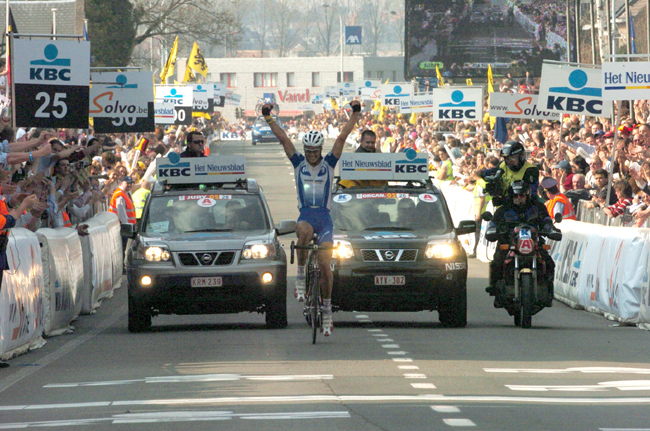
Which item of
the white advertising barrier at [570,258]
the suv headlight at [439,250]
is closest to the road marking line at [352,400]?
the suv headlight at [439,250]

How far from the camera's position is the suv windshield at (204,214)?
15258mm

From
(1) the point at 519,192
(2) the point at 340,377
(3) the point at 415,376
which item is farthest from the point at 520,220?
(2) the point at 340,377

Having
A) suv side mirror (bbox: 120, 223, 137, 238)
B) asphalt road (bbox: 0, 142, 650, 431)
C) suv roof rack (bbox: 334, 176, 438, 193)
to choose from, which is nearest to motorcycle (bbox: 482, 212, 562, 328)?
asphalt road (bbox: 0, 142, 650, 431)

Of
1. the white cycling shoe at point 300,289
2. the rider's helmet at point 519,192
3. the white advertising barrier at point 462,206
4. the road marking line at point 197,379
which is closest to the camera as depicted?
the road marking line at point 197,379

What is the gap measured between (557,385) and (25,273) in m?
6.00

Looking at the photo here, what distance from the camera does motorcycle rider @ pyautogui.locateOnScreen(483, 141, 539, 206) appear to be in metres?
15.1

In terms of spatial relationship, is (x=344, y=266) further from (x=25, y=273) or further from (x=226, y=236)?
(x=25, y=273)

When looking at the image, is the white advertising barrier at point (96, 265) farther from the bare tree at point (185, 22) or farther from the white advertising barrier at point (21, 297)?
the bare tree at point (185, 22)

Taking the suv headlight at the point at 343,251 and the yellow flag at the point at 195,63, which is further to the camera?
the yellow flag at the point at 195,63

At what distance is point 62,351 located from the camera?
43.4 feet

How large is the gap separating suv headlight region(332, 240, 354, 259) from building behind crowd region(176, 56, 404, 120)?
440ft

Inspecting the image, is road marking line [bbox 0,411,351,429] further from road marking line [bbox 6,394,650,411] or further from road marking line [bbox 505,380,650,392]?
road marking line [bbox 505,380,650,392]

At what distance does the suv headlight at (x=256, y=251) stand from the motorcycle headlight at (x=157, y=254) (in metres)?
0.85

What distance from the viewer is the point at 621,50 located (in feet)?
167
